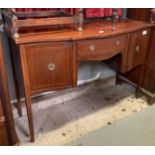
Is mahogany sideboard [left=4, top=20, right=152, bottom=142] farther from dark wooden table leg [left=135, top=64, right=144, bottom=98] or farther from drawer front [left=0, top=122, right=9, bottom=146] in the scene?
dark wooden table leg [left=135, top=64, right=144, bottom=98]

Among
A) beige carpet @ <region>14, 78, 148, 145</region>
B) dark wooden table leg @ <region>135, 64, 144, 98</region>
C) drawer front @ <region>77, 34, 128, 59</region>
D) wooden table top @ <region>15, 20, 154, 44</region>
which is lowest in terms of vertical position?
beige carpet @ <region>14, 78, 148, 145</region>

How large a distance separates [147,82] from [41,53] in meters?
1.21

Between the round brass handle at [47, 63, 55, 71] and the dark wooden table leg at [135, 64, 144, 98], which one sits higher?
the round brass handle at [47, 63, 55, 71]

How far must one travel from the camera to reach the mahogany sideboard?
1215 mm

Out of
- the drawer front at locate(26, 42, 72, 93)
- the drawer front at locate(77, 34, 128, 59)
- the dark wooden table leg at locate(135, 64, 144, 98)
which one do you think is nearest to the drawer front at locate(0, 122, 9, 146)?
the drawer front at locate(26, 42, 72, 93)

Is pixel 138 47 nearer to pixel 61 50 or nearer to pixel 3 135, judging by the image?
pixel 61 50

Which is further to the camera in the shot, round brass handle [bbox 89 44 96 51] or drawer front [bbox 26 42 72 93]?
round brass handle [bbox 89 44 96 51]

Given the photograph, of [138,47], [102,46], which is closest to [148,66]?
[138,47]

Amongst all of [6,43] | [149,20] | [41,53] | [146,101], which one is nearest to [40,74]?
[41,53]

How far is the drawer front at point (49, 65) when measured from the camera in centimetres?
123

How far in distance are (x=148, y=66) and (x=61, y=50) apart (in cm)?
103

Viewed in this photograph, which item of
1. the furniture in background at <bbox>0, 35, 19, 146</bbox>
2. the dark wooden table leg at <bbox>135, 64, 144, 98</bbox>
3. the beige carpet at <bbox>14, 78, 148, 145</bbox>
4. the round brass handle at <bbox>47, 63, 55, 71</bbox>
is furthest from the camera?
the dark wooden table leg at <bbox>135, 64, 144, 98</bbox>

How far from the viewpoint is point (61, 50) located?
1274 millimetres

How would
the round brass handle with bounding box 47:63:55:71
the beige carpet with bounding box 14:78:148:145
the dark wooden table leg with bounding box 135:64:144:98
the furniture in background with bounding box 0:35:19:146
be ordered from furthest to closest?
the dark wooden table leg with bounding box 135:64:144:98 < the beige carpet with bounding box 14:78:148:145 < the round brass handle with bounding box 47:63:55:71 < the furniture in background with bounding box 0:35:19:146
